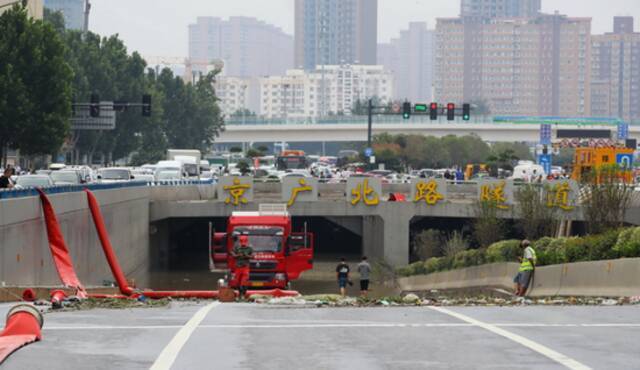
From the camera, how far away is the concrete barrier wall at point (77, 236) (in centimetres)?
3023

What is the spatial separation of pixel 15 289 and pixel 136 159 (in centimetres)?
10056

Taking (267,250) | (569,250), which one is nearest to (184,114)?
(267,250)

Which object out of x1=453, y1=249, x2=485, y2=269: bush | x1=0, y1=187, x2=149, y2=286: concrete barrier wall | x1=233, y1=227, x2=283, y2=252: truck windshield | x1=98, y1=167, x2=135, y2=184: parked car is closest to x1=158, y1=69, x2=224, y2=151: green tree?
x1=98, y1=167, x2=135, y2=184: parked car

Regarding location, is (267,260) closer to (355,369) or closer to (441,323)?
(441,323)

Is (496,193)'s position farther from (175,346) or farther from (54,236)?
(175,346)

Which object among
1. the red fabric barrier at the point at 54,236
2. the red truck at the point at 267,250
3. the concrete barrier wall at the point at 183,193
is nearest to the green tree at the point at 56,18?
the concrete barrier wall at the point at 183,193

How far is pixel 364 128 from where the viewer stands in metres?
152

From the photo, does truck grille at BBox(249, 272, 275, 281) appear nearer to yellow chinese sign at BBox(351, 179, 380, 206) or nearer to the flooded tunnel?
the flooded tunnel

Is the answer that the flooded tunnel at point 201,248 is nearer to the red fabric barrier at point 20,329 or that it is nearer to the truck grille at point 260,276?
the truck grille at point 260,276

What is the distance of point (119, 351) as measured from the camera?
1084 cm

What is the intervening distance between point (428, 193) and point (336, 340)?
55.3 metres

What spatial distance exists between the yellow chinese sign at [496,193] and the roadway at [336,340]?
48.3m

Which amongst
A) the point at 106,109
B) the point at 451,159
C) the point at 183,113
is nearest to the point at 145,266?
the point at 106,109

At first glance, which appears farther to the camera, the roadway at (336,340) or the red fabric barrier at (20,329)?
the red fabric barrier at (20,329)
